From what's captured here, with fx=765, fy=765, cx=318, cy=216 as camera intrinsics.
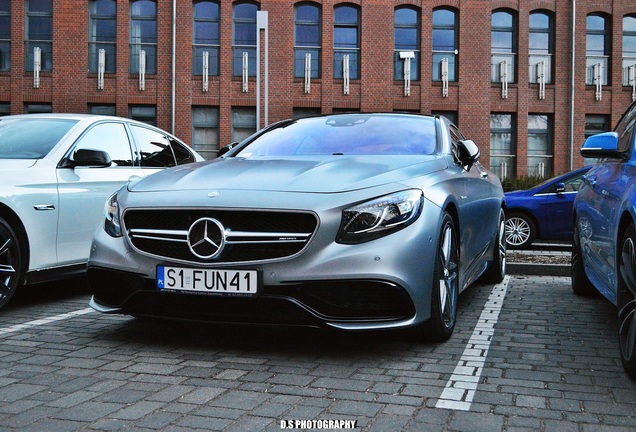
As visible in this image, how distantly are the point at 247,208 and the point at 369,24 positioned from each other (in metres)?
23.8

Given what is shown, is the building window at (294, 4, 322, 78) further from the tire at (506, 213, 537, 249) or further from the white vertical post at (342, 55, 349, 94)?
the tire at (506, 213, 537, 249)

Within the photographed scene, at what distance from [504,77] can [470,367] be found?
→ 24.5 meters

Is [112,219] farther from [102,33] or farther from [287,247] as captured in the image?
[102,33]

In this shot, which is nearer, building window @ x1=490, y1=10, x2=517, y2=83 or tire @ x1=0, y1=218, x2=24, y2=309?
tire @ x1=0, y1=218, x2=24, y2=309

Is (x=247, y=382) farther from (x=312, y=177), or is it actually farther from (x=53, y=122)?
(x=53, y=122)

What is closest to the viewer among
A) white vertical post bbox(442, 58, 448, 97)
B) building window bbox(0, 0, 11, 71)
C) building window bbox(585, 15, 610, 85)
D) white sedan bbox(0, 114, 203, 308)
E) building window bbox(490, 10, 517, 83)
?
white sedan bbox(0, 114, 203, 308)

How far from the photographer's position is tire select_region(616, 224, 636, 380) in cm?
376

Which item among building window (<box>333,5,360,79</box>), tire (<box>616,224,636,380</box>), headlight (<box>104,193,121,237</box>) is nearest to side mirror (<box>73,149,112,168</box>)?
headlight (<box>104,193,121,237</box>)

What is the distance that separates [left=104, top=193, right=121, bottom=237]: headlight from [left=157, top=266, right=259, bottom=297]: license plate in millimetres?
459

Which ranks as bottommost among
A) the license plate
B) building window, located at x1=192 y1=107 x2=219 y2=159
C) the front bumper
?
the front bumper

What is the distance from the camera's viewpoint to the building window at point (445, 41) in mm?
27156

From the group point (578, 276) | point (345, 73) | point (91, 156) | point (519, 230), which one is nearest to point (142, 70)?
point (345, 73)

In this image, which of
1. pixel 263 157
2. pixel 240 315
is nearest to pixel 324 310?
pixel 240 315

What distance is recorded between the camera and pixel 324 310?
13.2 feet
